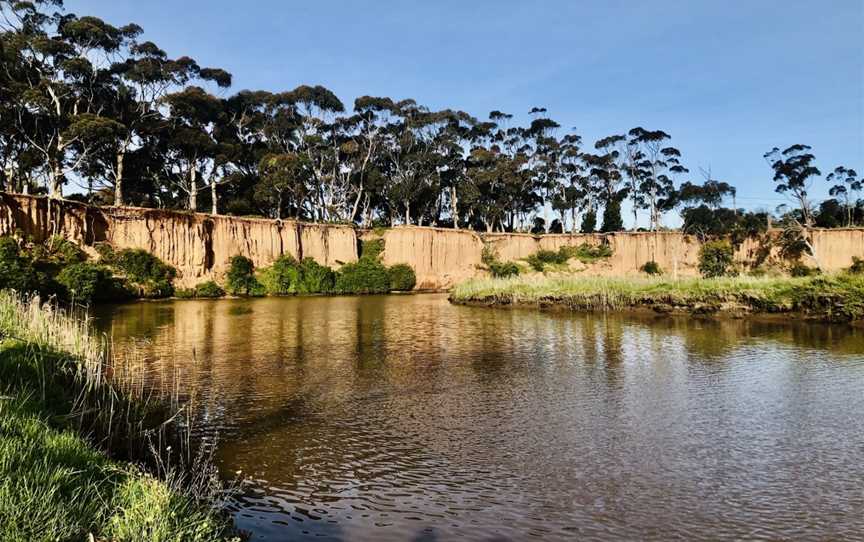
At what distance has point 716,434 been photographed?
9039 millimetres

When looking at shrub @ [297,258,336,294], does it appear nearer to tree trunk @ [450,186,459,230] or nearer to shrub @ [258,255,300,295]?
shrub @ [258,255,300,295]

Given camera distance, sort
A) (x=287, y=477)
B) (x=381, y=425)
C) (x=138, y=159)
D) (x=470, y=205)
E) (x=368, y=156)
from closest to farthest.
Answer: (x=287, y=477), (x=381, y=425), (x=138, y=159), (x=368, y=156), (x=470, y=205)

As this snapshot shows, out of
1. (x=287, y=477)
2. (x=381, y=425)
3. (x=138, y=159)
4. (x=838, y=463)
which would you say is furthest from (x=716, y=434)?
(x=138, y=159)

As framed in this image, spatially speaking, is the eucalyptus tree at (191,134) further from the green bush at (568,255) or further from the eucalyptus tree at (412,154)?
the green bush at (568,255)

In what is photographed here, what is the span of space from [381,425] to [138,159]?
5529 cm

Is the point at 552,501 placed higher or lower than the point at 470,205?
lower

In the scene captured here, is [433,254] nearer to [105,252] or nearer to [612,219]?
[612,219]

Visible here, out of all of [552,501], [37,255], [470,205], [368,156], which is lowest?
[552,501]

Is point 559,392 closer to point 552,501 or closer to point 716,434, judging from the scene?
point 716,434

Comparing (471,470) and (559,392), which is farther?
(559,392)

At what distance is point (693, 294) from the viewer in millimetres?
29297

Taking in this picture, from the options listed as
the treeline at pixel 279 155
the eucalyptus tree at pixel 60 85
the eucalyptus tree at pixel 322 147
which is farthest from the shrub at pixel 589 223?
the eucalyptus tree at pixel 60 85

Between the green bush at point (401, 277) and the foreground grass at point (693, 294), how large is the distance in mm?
18060

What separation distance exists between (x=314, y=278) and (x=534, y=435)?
45904 millimetres
